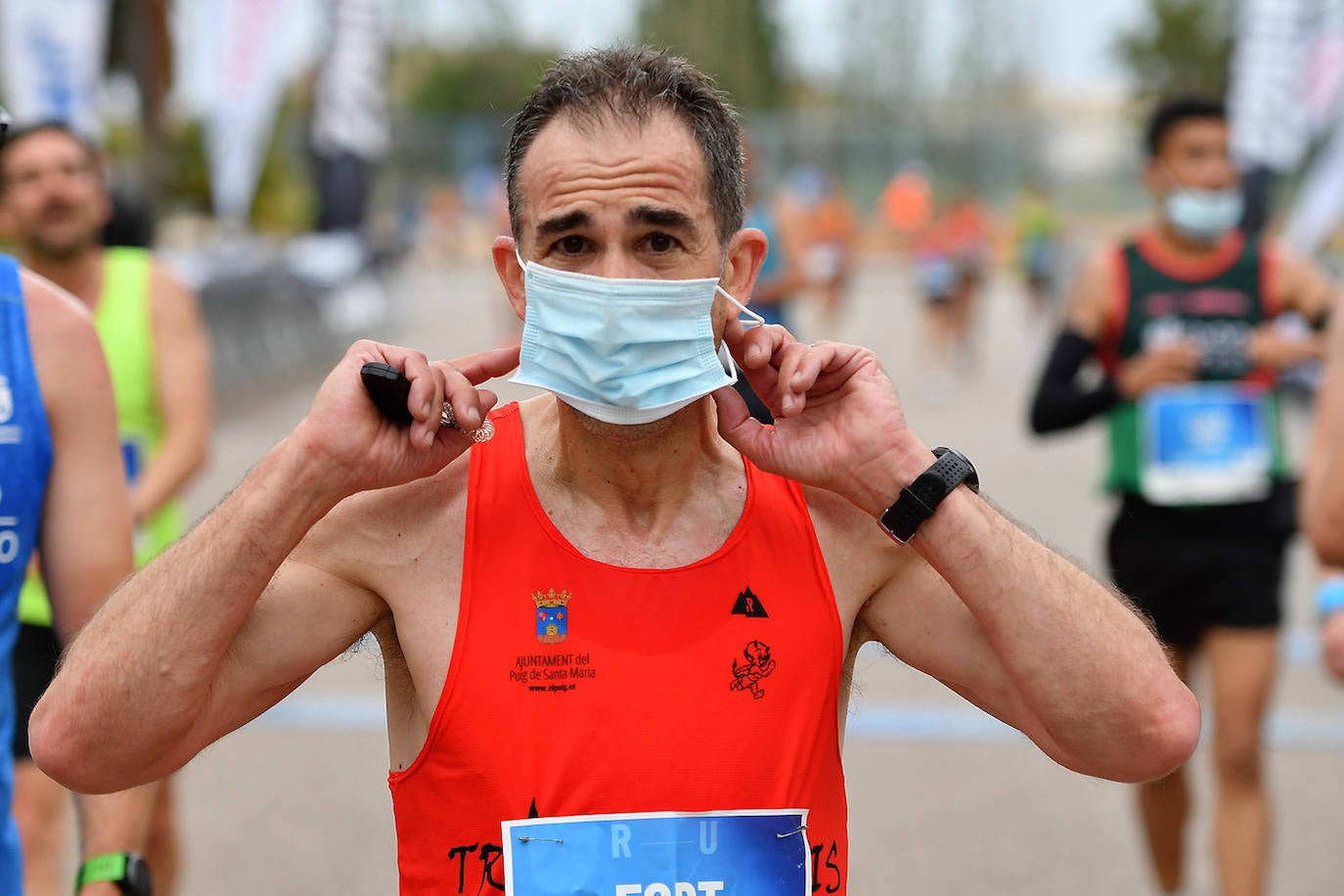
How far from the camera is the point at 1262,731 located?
4.48m

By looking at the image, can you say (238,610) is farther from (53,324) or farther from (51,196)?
(51,196)

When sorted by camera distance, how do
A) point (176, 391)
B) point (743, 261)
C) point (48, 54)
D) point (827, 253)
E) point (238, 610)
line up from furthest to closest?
point (827, 253)
point (48, 54)
point (176, 391)
point (743, 261)
point (238, 610)

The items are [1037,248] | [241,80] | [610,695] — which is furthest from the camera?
[1037,248]

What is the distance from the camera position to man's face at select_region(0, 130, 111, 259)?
4496 mm

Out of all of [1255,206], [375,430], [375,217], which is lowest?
[375,430]

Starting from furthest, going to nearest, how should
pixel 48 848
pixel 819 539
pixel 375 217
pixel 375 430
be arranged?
pixel 375 217, pixel 48 848, pixel 819 539, pixel 375 430

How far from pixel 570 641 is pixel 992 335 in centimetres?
2137

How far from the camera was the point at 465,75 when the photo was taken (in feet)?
200

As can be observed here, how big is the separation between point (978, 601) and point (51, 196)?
11.0 ft

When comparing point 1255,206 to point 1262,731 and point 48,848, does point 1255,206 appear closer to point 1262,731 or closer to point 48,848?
point 1262,731

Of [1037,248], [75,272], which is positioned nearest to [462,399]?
[75,272]

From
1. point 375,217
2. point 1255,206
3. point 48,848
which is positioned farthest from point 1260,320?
point 375,217

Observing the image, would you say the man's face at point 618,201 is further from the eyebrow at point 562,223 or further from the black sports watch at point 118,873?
the black sports watch at point 118,873

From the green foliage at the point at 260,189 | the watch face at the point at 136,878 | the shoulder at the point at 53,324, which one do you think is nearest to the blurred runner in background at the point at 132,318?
the watch face at the point at 136,878
